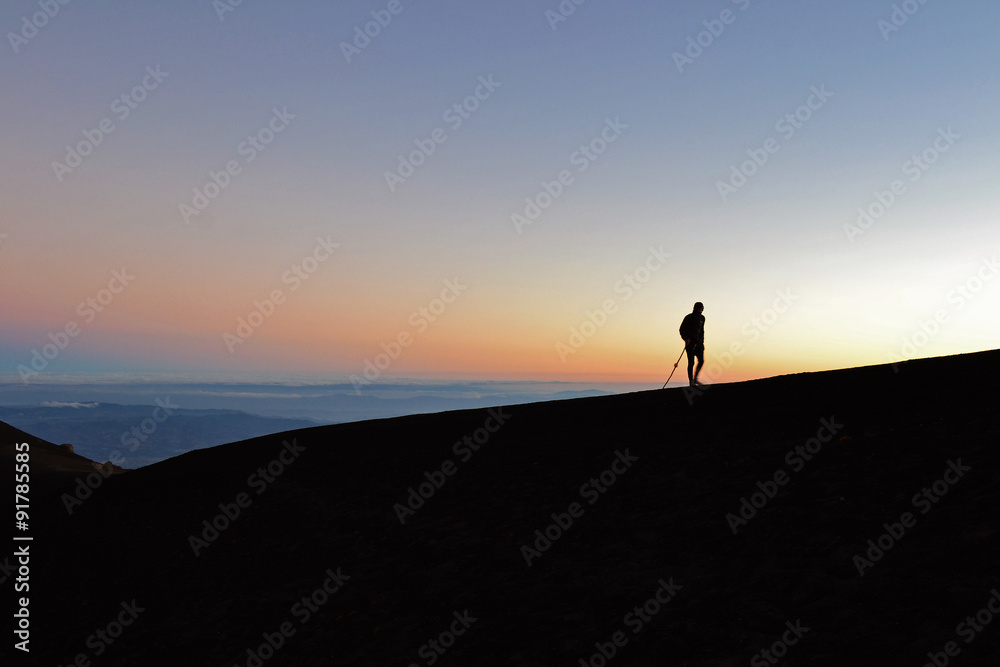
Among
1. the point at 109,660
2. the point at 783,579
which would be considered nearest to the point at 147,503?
the point at 109,660

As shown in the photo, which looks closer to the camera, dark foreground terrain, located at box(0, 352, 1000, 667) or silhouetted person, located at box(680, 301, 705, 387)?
dark foreground terrain, located at box(0, 352, 1000, 667)

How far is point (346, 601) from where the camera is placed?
1134cm

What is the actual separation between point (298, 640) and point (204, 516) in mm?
8865

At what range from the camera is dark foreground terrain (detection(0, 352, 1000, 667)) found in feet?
25.5

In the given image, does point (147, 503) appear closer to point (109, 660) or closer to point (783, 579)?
point (109, 660)

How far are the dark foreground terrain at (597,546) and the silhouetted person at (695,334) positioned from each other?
1268mm

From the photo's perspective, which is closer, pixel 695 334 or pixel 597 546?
pixel 597 546

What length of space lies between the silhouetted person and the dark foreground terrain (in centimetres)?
127

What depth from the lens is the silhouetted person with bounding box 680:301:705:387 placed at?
20625mm

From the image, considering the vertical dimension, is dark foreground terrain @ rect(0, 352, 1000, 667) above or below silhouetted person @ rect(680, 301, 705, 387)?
below

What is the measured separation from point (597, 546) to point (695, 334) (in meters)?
11.2

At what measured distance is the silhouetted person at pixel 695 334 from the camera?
20.6 m

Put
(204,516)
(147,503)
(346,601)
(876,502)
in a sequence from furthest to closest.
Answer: (147,503), (204,516), (346,601), (876,502)

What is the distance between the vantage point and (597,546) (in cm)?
1097
